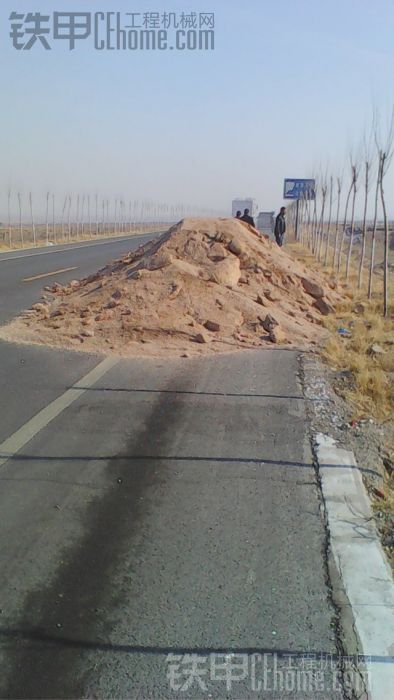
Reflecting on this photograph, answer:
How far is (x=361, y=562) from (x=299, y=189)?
38637 mm

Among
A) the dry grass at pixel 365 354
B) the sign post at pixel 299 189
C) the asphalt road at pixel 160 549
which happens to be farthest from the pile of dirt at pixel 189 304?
the sign post at pixel 299 189

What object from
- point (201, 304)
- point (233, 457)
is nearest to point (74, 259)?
point (201, 304)

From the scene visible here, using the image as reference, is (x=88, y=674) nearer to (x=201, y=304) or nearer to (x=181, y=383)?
(x=181, y=383)

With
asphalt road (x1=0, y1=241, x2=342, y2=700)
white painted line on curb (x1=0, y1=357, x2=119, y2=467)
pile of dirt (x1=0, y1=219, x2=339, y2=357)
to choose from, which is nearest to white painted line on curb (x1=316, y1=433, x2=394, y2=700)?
asphalt road (x1=0, y1=241, x2=342, y2=700)

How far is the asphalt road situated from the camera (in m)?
2.57

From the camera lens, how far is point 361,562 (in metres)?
3.36

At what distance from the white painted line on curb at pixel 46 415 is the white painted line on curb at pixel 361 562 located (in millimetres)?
2349

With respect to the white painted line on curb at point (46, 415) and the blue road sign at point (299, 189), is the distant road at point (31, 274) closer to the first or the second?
the white painted line on curb at point (46, 415)

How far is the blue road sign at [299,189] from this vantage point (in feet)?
121

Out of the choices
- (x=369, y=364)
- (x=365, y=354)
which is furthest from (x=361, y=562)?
(x=365, y=354)

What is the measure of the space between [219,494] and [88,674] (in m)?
1.73

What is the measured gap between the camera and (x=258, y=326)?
978 centimetres

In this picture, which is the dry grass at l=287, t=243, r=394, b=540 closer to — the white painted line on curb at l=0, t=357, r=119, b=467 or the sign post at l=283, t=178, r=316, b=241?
the white painted line on curb at l=0, t=357, r=119, b=467

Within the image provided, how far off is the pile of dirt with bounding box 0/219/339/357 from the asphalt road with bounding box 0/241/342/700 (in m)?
2.84
